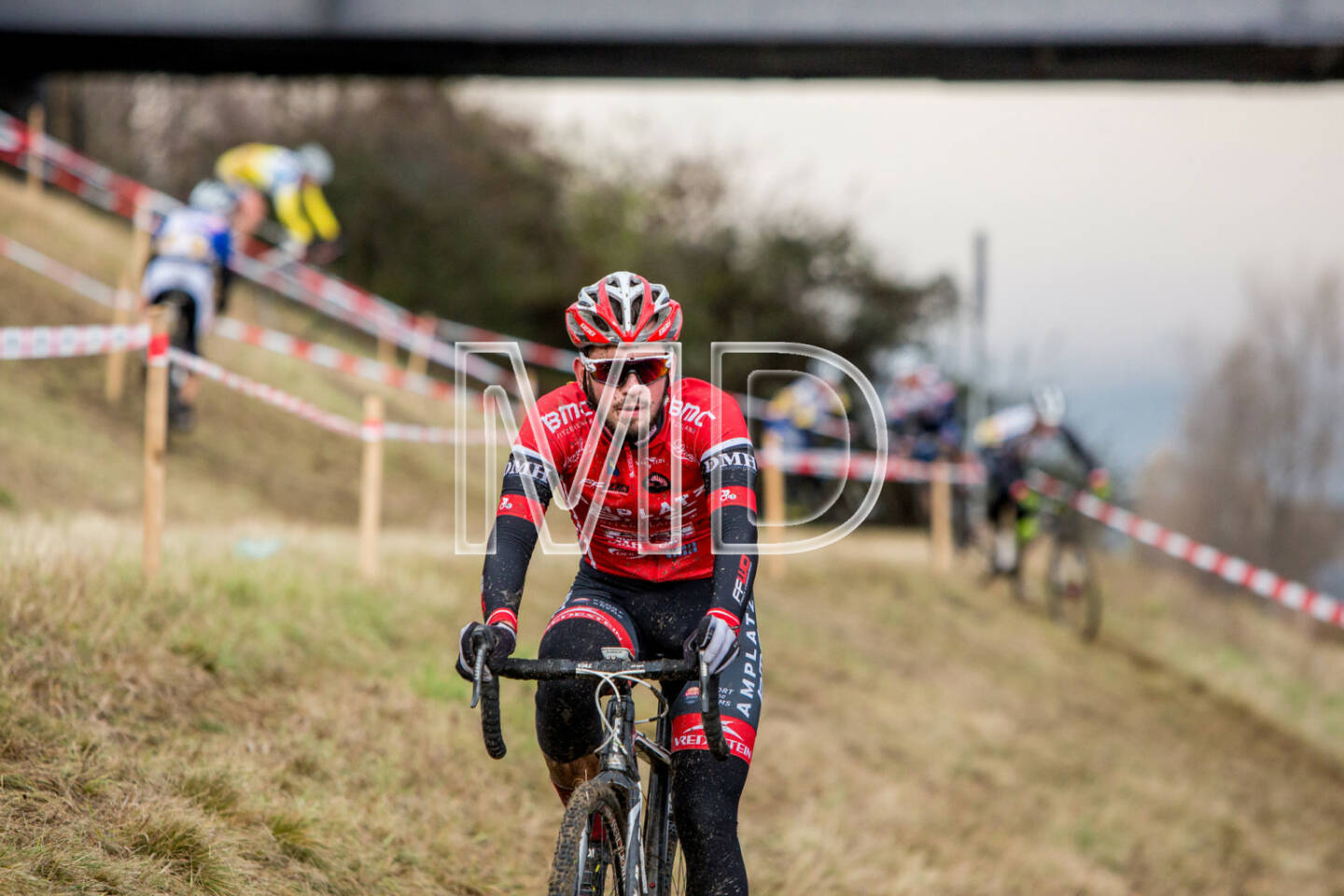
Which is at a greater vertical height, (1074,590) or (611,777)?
Answer: (611,777)

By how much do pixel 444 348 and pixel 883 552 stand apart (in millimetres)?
8781

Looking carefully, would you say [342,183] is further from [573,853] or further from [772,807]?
[573,853]

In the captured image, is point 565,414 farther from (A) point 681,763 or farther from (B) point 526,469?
(A) point 681,763

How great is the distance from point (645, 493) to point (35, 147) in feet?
57.2

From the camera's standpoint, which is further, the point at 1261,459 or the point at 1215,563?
the point at 1261,459

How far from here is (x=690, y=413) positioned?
391cm

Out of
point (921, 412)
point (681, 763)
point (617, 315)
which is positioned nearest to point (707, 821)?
point (681, 763)

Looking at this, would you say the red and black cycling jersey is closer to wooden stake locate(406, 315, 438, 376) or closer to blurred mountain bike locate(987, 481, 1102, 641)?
blurred mountain bike locate(987, 481, 1102, 641)

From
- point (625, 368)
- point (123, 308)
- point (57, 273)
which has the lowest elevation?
point (625, 368)

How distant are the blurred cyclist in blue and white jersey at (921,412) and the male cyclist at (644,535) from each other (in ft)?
40.2

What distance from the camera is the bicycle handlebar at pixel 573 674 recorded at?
3.27 m

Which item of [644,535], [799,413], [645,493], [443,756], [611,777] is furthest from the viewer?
[799,413]

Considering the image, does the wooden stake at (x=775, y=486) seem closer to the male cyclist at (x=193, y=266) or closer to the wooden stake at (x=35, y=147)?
the male cyclist at (x=193, y=266)

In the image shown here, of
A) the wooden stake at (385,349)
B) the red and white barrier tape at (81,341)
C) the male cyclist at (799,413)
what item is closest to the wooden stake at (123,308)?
the wooden stake at (385,349)
